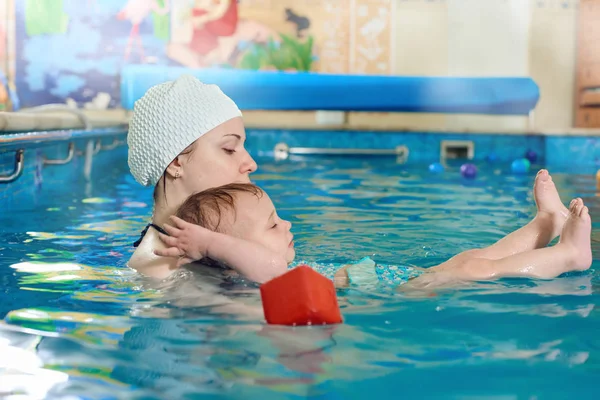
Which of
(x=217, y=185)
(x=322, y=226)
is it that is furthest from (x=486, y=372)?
(x=322, y=226)

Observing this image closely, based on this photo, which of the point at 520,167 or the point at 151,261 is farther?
the point at 520,167

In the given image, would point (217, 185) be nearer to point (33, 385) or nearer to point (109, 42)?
point (33, 385)

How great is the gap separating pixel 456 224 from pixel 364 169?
3.52 metres

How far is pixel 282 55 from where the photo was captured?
11.3 meters

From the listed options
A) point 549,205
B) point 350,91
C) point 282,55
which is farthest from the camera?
point 282,55

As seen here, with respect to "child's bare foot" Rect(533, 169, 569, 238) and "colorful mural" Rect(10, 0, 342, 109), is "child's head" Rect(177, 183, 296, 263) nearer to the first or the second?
"child's bare foot" Rect(533, 169, 569, 238)

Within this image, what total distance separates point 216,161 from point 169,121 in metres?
0.20

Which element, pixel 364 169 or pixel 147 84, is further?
pixel 147 84

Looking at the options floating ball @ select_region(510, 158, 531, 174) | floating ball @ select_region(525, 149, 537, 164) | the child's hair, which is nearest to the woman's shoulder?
the child's hair

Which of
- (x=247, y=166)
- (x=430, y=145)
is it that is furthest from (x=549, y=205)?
(x=430, y=145)

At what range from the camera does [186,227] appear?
211 centimetres

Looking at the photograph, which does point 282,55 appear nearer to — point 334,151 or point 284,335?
point 334,151

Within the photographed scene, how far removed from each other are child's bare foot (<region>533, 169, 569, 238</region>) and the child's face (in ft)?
3.39

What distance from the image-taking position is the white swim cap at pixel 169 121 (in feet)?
8.11
